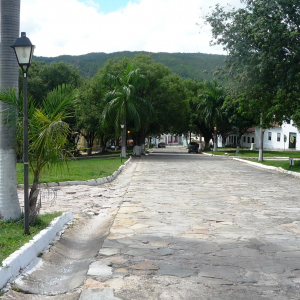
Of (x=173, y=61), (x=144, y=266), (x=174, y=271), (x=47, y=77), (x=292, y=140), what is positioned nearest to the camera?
(x=174, y=271)

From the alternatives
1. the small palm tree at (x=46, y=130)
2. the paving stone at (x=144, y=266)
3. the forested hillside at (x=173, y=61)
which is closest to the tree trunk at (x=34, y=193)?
the small palm tree at (x=46, y=130)

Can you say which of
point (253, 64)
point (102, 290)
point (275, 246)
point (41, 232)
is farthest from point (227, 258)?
point (253, 64)

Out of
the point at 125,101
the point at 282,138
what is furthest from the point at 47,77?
the point at 282,138

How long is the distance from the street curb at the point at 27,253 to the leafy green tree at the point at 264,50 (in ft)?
45.0


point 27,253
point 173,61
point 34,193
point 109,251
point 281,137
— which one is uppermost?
point 173,61

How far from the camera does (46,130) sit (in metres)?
6.79

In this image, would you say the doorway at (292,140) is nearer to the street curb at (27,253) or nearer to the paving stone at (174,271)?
the street curb at (27,253)

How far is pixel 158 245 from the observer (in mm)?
6391

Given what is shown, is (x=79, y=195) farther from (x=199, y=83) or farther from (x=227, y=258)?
(x=199, y=83)

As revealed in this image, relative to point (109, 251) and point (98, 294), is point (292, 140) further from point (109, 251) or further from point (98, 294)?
point (98, 294)

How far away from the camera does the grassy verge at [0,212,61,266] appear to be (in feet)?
17.7

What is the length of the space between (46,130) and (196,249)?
3136 millimetres

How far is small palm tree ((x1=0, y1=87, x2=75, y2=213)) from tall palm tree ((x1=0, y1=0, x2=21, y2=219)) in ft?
0.69

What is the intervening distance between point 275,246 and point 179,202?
467cm
